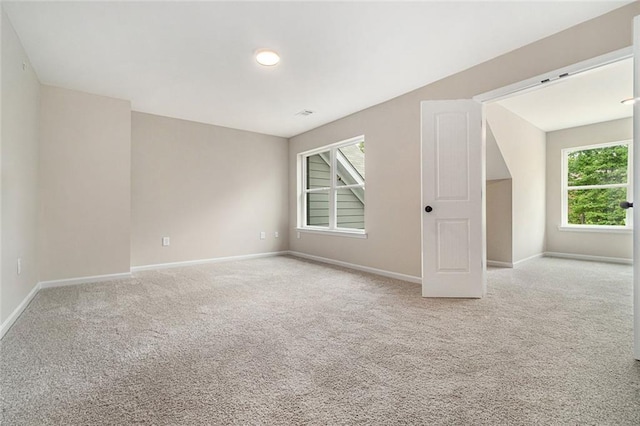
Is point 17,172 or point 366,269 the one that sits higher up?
point 17,172

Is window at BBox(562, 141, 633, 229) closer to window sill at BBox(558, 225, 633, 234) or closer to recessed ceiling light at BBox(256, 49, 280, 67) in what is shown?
window sill at BBox(558, 225, 633, 234)

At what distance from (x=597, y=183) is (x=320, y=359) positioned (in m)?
6.46

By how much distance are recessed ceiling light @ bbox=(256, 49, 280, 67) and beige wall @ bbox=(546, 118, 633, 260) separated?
226 inches

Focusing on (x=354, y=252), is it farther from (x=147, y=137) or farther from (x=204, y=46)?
(x=147, y=137)

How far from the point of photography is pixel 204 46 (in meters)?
2.68

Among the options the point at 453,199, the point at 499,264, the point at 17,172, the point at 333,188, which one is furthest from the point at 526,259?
the point at 17,172

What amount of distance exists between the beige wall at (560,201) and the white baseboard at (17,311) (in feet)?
25.3

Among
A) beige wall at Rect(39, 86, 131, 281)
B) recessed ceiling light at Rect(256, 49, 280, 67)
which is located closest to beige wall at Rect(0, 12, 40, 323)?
beige wall at Rect(39, 86, 131, 281)

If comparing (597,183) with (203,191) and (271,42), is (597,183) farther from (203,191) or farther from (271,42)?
(203,191)

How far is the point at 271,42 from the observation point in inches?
103

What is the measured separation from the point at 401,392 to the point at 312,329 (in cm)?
91

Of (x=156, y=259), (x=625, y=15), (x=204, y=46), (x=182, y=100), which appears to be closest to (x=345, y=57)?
(x=204, y=46)

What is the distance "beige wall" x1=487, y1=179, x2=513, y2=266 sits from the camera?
488cm

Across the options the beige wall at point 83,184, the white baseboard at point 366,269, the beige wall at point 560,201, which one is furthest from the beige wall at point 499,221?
the beige wall at point 83,184
